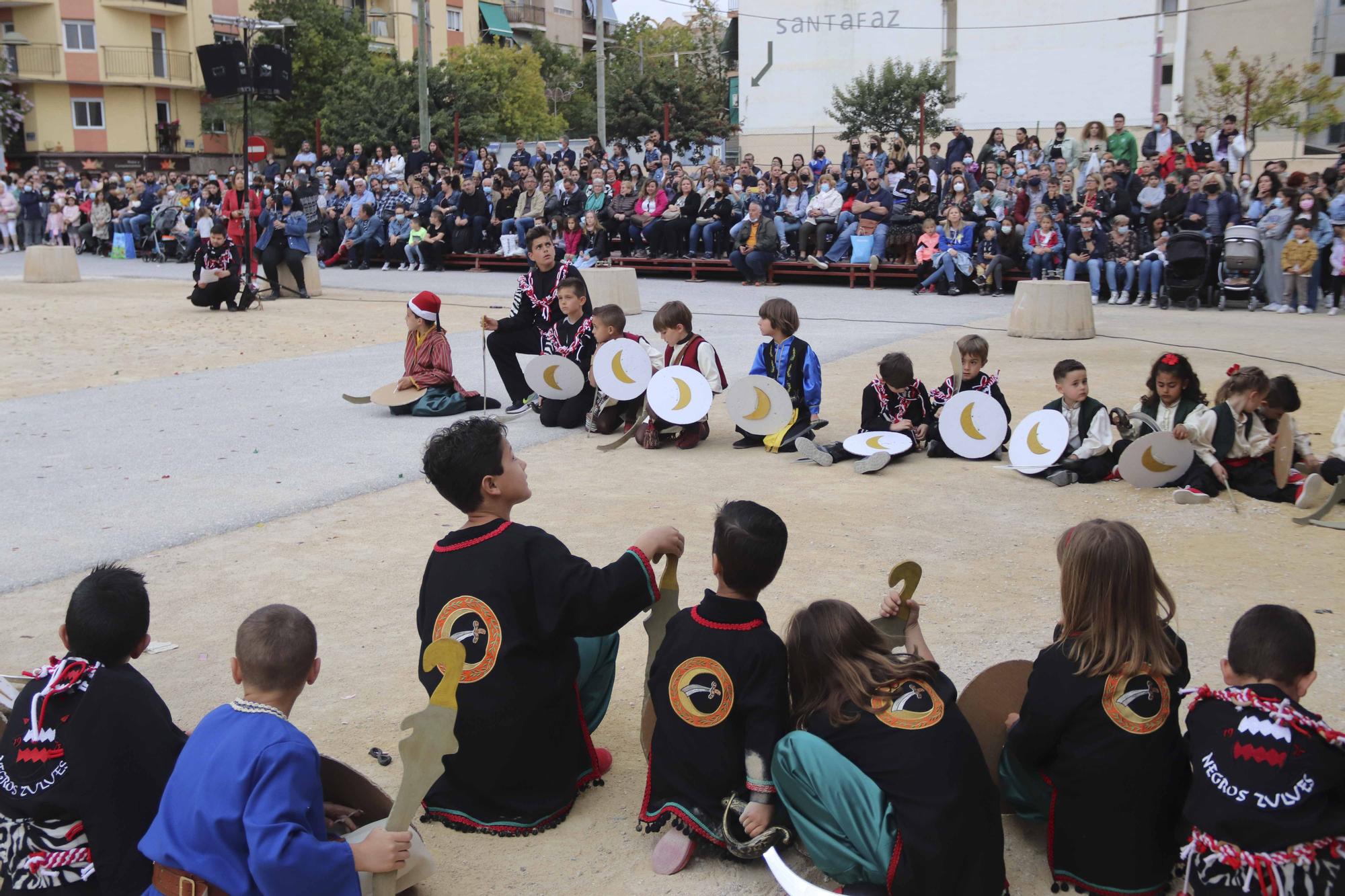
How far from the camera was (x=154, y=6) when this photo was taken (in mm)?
50312

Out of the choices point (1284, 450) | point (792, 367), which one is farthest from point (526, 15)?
point (1284, 450)

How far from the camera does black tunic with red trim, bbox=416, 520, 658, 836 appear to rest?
10.8 ft

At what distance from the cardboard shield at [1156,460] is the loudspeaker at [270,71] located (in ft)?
Answer: 59.2

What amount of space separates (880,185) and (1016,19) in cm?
2286

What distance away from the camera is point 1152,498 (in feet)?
22.2

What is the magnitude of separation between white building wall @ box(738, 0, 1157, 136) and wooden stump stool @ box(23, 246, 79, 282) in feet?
93.1

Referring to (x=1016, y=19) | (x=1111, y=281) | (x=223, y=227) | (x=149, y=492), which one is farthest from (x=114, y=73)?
(x=149, y=492)

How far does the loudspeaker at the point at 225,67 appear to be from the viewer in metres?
20.6

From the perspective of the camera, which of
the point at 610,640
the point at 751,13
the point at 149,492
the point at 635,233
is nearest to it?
the point at 610,640

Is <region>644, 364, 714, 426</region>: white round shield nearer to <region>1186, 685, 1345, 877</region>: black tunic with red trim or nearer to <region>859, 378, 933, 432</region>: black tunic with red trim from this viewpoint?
<region>859, 378, 933, 432</region>: black tunic with red trim

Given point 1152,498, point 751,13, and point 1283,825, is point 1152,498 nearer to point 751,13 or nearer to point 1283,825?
point 1283,825

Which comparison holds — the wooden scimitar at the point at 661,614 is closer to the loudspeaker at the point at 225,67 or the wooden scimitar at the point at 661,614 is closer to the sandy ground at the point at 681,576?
the sandy ground at the point at 681,576

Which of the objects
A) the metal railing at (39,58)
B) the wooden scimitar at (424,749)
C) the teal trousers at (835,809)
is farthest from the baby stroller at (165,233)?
the metal railing at (39,58)

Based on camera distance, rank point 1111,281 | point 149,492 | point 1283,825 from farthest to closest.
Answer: point 1111,281
point 149,492
point 1283,825
